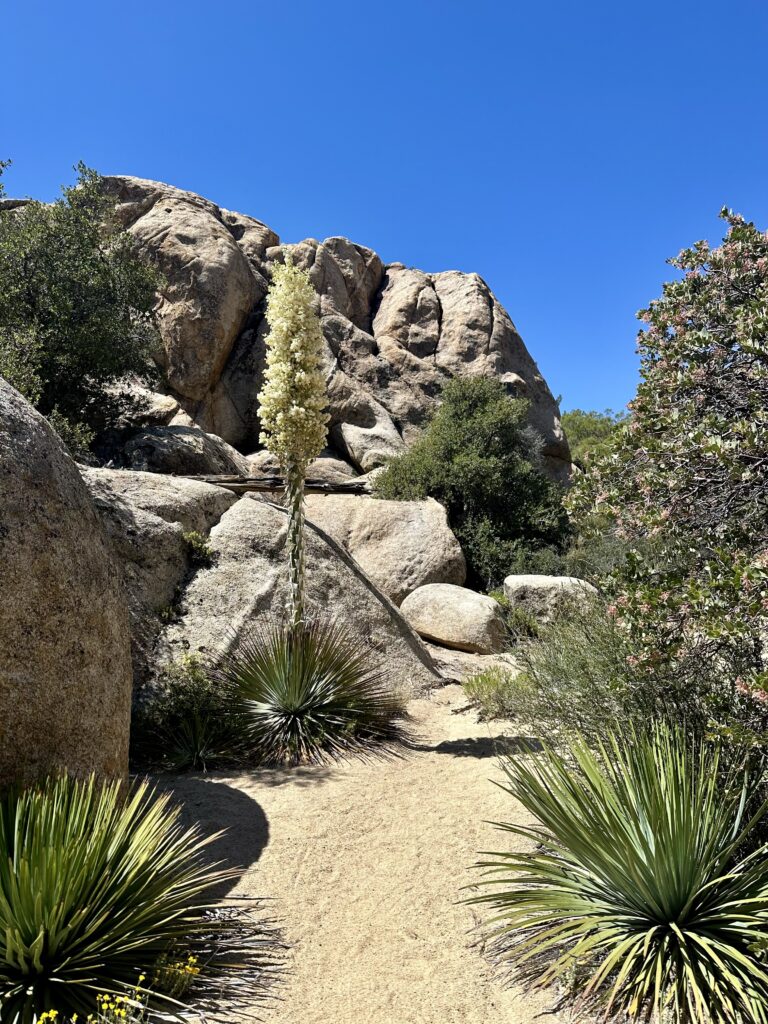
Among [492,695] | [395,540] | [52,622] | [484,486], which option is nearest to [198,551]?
[492,695]

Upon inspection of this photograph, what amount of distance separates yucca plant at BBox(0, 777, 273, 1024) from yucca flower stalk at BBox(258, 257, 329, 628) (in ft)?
13.3

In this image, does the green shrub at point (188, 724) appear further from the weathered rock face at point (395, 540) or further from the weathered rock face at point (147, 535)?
the weathered rock face at point (395, 540)

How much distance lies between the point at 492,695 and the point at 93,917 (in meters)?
6.16

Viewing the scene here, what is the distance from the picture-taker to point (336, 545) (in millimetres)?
10930

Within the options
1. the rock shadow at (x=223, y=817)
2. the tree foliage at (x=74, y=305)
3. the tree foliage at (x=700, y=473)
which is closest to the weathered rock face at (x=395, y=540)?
the tree foliage at (x=74, y=305)

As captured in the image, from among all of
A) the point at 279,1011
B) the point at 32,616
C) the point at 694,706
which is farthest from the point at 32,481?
the point at 694,706

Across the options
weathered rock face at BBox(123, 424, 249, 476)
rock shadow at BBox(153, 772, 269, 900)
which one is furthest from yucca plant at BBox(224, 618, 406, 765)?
weathered rock face at BBox(123, 424, 249, 476)

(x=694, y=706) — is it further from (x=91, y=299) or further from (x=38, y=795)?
(x=91, y=299)

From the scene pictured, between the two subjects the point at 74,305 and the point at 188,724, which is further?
the point at 74,305

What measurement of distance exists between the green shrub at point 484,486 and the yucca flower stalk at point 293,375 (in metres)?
10.5

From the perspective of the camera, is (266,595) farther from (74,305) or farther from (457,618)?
(74,305)

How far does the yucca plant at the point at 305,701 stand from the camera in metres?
7.20

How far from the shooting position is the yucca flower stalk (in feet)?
24.0

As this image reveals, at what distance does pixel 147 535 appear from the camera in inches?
345
